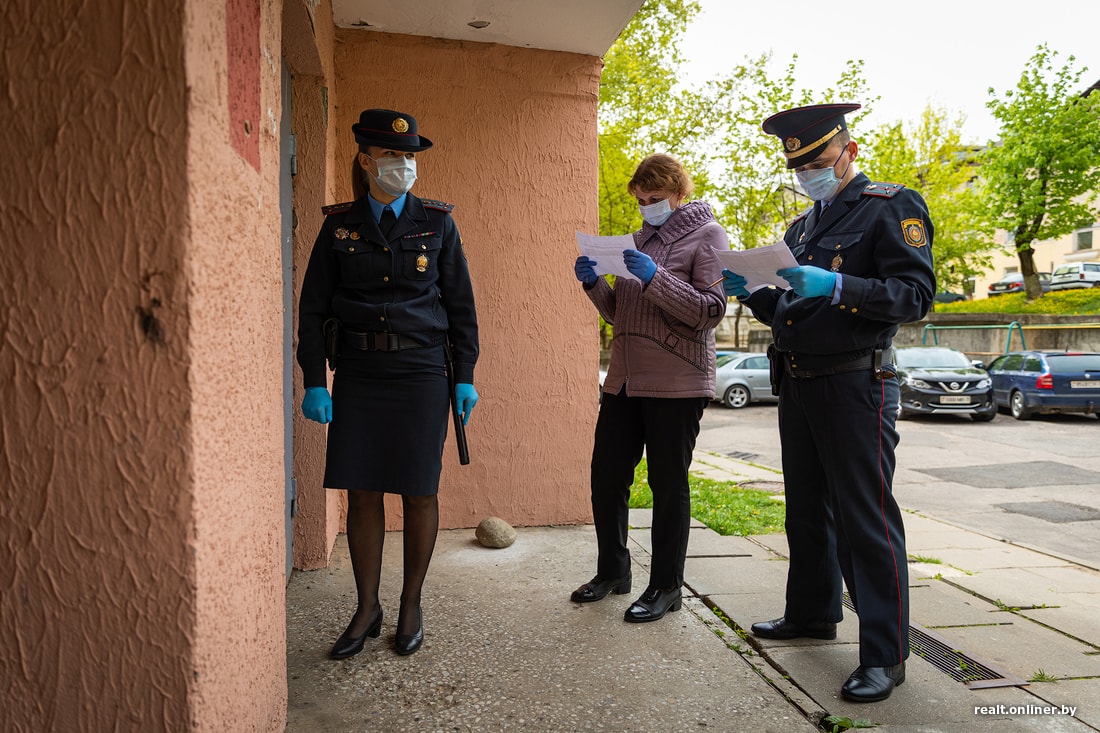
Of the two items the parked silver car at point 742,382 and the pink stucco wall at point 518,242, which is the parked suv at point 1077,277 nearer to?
the parked silver car at point 742,382

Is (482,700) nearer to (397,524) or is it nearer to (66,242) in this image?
(66,242)

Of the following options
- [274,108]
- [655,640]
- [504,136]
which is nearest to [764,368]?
[504,136]

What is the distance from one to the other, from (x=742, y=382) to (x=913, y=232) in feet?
52.7

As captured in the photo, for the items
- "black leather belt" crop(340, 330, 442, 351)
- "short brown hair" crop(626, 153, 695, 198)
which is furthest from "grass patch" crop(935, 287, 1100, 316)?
"black leather belt" crop(340, 330, 442, 351)

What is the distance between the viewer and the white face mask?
10.1ft

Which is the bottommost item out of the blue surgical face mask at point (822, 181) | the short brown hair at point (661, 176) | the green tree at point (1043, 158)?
the blue surgical face mask at point (822, 181)

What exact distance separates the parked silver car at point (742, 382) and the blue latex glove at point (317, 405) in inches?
625

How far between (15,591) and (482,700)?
155cm

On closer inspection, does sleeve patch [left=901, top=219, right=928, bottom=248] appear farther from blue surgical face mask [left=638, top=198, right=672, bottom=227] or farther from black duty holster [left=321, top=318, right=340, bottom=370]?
black duty holster [left=321, top=318, right=340, bottom=370]

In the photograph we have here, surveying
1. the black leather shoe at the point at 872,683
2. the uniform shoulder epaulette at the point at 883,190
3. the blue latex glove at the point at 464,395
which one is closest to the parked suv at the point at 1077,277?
the uniform shoulder epaulette at the point at 883,190

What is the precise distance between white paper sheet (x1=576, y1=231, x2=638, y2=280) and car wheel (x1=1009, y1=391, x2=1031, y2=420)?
1445 cm

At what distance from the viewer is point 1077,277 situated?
29875 millimetres

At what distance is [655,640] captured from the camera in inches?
129

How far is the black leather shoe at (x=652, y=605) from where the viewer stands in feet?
11.4
